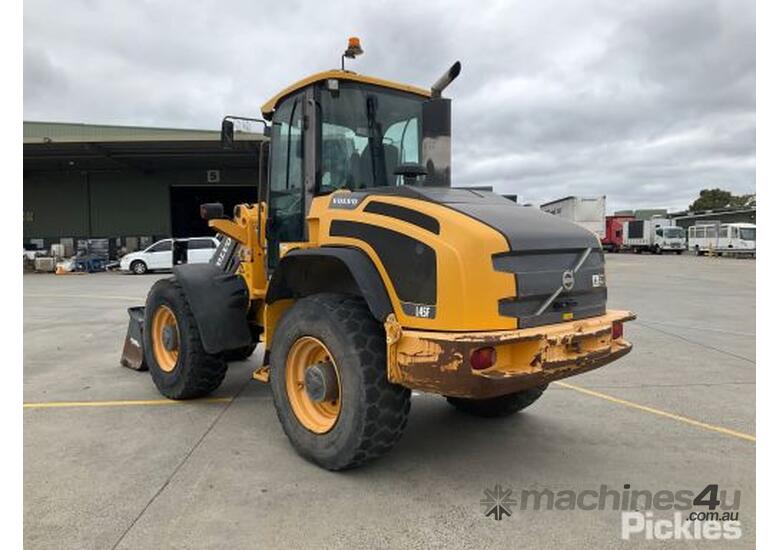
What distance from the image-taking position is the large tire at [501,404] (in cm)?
495

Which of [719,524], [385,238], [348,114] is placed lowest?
[719,524]

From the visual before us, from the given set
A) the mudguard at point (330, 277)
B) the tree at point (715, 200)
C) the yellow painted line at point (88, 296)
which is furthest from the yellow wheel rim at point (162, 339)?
the tree at point (715, 200)

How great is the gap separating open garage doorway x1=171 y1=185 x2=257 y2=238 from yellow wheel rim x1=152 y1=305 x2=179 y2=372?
27.7 meters

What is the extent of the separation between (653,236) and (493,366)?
48.1 m

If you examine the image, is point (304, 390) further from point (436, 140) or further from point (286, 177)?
point (436, 140)

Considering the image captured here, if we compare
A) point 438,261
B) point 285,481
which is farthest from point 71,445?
point 438,261

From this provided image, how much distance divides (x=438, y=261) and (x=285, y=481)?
1.79 metres

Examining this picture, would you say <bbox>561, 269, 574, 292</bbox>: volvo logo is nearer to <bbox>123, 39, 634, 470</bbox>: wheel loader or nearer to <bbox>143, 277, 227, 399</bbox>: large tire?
<bbox>123, 39, 634, 470</bbox>: wheel loader

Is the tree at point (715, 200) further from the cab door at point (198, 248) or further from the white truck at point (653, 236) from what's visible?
the cab door at point (198, 248)

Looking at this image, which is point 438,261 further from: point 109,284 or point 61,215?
point 61,215

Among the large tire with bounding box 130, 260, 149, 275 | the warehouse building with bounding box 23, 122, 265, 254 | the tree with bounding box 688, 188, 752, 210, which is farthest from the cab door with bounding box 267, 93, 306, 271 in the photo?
the tree with bounding box 688, 188, 752, 210

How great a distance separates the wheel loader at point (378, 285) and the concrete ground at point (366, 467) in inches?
14.2

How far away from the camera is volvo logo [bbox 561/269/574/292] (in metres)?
3.84

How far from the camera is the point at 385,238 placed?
376 centimetres
